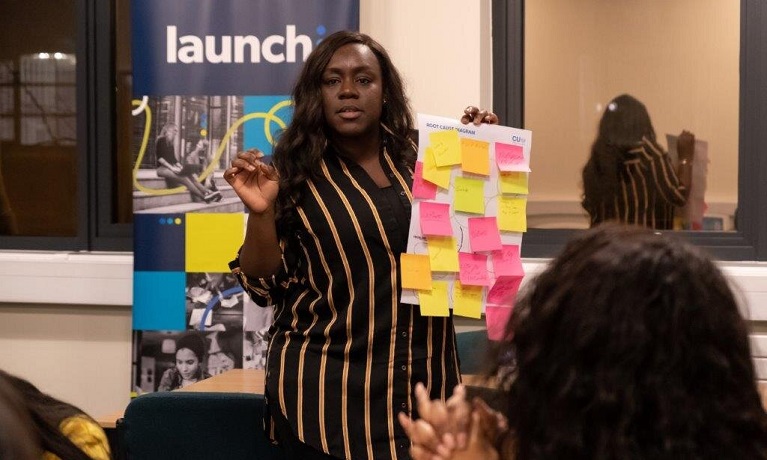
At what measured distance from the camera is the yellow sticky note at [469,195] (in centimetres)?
229

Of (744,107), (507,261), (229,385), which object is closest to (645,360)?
(507,261)

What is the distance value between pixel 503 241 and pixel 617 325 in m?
1.37

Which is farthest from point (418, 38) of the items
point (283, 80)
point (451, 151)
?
point (451, 151)

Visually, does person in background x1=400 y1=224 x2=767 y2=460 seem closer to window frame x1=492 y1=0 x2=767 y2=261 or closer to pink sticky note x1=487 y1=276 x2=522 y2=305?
pink sticky note x1=487 y1=276 x2=522 y2=305

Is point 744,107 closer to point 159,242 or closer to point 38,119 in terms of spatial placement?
point 159,242

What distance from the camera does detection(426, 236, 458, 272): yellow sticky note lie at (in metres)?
2.18

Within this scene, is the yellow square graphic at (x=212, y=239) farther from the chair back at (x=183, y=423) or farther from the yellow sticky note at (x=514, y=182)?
the chair back at (x=183, y=423)

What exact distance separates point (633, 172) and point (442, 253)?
240 centimetres

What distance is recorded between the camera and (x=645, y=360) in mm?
969

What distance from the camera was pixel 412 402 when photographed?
82.7 inches

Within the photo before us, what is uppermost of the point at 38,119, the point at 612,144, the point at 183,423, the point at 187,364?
the point at 38,119

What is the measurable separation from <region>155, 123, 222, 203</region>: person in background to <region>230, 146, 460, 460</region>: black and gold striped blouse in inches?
73.4

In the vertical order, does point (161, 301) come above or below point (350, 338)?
below

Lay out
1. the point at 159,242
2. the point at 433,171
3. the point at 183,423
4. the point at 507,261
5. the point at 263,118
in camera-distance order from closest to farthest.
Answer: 1. the point at 183,423
2. the point at 433,171
3. the point at 507,261
4. the point at 263,118
5. the point at 159,242
